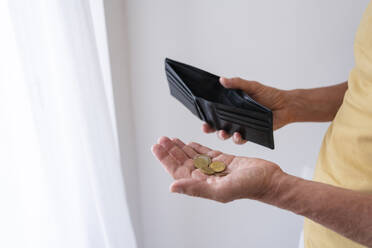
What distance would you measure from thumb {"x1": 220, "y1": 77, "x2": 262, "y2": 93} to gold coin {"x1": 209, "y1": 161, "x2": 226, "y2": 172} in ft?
0.66

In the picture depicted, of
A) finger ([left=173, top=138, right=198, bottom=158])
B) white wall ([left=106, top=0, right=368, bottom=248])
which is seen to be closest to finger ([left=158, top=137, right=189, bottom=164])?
finger ([left=173, top=138, right=198, bottom=158])

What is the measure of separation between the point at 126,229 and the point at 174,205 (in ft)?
1.01

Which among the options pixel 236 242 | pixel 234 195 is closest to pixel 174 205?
pixel 236 242

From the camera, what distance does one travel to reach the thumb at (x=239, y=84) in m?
0.76

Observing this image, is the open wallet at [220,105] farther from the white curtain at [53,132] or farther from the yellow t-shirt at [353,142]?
the white curtain at [53,132]

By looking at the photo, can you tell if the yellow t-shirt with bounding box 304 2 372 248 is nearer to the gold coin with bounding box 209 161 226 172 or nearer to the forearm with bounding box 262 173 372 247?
the forearm with bounding box 262 173 372 247

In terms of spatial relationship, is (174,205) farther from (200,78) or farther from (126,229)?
(200,78)

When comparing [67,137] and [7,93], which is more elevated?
[7,93]

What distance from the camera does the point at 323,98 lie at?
81cm

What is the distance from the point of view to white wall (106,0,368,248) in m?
0.89

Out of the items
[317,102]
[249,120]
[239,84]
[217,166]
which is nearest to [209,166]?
[217,166]

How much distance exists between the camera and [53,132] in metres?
0.72

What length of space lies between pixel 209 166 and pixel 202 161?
2 cm

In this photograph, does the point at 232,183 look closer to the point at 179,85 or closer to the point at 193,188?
the point at 193,188
